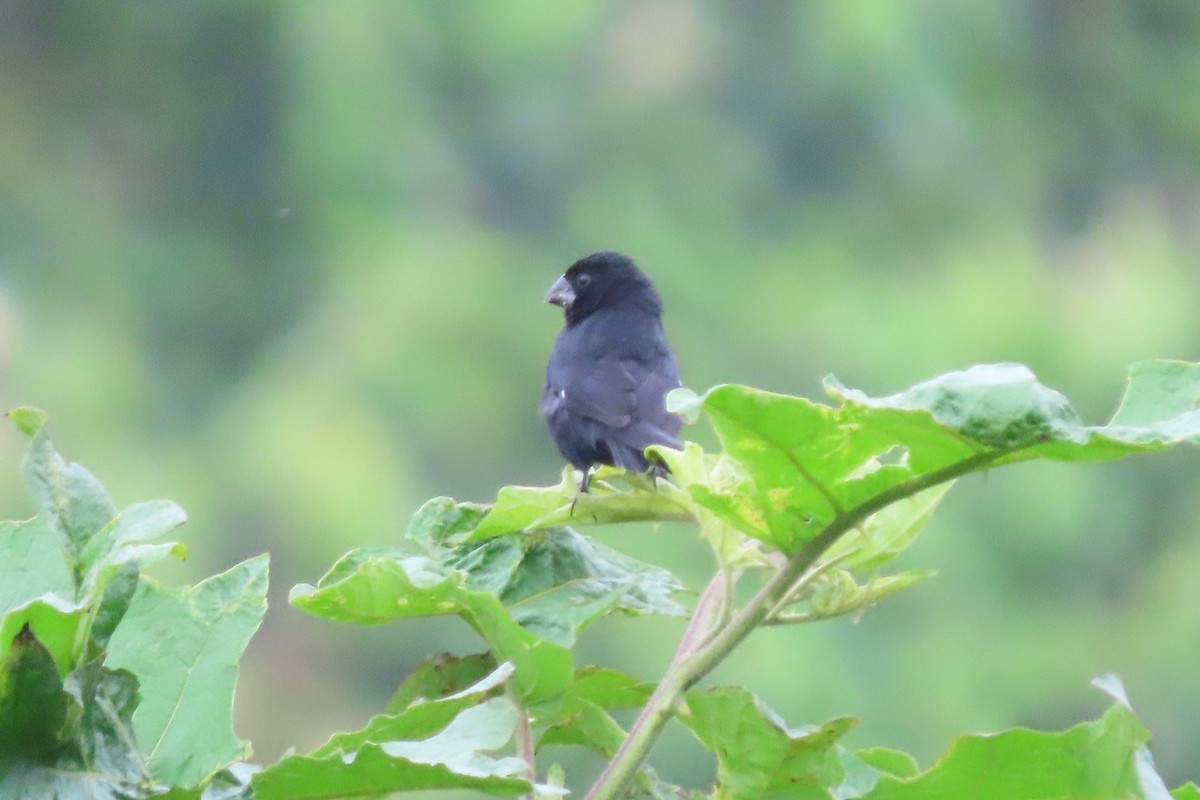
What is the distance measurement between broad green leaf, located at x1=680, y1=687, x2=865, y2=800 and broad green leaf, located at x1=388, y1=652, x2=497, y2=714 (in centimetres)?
20

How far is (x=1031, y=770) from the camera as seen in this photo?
2.54 feet

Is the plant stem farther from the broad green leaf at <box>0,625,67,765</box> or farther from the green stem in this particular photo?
the broad green leaf at <box>0,625,67,765</box>

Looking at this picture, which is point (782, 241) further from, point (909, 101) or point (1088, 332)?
point (1088, 332)

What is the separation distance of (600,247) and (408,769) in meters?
7.25

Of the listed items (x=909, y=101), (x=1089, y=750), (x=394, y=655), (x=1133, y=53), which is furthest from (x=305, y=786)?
(x=1133, y=53)

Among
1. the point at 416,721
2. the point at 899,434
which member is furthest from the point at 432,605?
the point at 899,434

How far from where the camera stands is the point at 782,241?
8.35m

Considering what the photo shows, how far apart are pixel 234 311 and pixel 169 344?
438 mm

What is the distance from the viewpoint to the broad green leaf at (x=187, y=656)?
802 mm

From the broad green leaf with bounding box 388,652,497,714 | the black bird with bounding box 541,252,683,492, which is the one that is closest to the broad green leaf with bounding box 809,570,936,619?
the broad green leaf with bounding box 388,652,497,714

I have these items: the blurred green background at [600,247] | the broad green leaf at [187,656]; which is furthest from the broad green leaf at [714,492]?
the blurred green background at [600,247]

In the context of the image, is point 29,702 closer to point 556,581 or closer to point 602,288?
point 556,581

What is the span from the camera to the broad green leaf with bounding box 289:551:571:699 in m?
0.79

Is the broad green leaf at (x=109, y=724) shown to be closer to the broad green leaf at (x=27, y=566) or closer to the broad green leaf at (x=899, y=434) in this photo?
the broad green leaf at (x=27, y=566)
